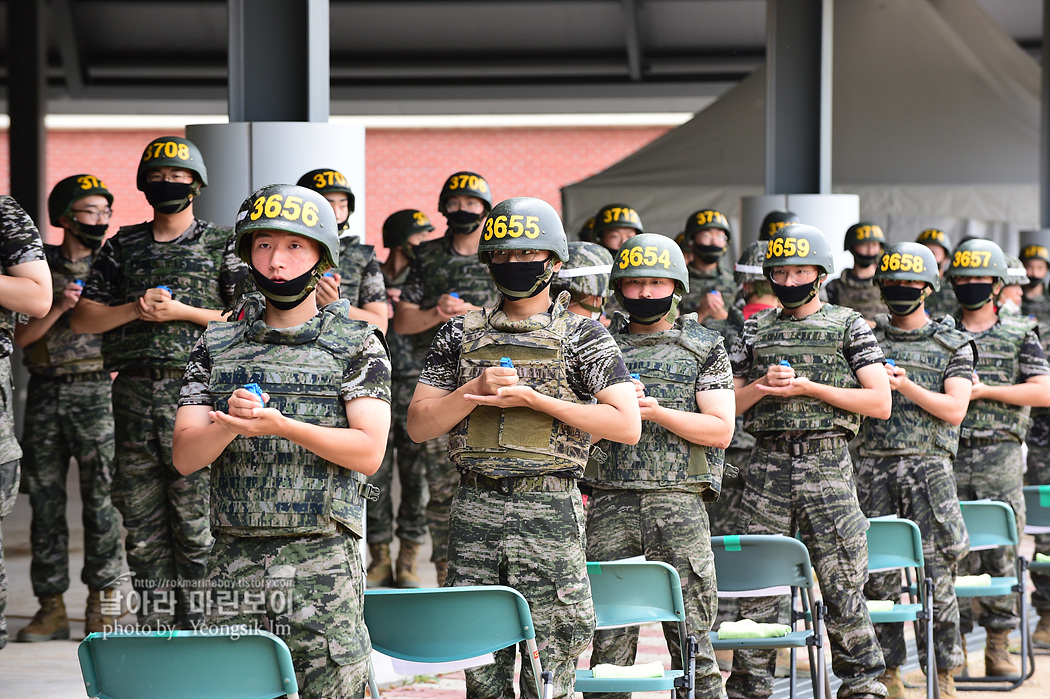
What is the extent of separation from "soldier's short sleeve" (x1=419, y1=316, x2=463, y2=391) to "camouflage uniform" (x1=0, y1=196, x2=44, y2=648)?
5.31 feet

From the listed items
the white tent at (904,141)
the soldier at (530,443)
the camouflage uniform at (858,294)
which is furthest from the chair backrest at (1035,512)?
the white tent at (904,141)

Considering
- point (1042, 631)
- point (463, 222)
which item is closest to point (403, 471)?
point (463, 222)

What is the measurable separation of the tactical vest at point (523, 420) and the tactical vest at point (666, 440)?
2.86 ft

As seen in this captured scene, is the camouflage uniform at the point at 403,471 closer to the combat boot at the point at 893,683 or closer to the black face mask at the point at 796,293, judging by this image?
the black face mask at the point at 796,293

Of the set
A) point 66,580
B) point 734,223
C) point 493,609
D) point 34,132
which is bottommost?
point 66,580

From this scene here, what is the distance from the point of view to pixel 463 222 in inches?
297

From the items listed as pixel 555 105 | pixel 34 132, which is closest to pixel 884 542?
pixel 34 132

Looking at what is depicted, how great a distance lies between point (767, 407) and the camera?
18.9 ft

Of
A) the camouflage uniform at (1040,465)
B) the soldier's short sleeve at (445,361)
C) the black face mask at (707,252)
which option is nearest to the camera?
the soldier's short sleeve at (445,361)

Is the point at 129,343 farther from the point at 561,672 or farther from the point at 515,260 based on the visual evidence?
the point at 561,672

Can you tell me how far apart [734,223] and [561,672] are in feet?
34.7

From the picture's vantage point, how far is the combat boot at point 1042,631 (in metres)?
7.74

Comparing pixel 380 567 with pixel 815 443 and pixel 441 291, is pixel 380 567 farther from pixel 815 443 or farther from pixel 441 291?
pixel 815 443

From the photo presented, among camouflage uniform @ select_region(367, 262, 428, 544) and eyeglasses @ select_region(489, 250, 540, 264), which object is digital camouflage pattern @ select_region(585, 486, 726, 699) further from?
camouflage uniform @ select_region(367, 262, 428, 544)
